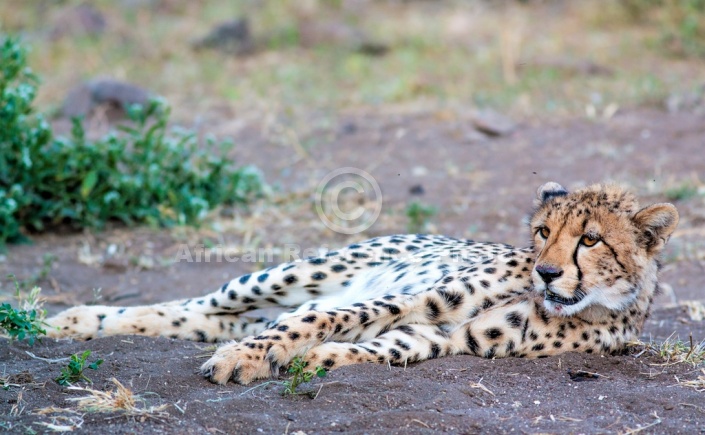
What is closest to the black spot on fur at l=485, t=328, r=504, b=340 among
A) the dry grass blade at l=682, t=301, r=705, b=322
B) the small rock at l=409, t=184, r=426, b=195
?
the dry grass blade at l=682, t=301, r=705, b=322

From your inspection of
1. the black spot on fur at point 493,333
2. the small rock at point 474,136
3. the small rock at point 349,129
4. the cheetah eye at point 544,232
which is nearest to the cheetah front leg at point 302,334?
the black spot on fur at point 493,333

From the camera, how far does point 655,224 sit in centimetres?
392

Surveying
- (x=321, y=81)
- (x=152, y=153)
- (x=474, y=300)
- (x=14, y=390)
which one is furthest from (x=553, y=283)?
(x=321, y=81)

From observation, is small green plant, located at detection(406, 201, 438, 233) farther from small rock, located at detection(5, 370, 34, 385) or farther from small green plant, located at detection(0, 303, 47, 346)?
small rock, located at detection(5, 370, 34, 385)

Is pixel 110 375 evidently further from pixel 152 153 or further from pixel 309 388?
pixel 152 153

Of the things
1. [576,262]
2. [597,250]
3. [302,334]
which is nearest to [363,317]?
[302,334]

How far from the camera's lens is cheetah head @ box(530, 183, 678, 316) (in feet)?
12.3

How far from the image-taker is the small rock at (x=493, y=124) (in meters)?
9.16

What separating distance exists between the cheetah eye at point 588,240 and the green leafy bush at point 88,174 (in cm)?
361

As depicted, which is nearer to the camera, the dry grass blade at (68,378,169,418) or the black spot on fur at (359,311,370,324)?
the dry grass blade at (68,378,169,418)

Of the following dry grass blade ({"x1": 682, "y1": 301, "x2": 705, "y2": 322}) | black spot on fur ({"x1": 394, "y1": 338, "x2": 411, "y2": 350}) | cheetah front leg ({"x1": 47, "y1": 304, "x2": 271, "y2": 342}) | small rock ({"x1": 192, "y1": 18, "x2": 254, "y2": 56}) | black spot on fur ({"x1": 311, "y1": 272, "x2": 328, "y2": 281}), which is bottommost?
cheetah front leg ({"x1": 47, "y1": 304, "x2": 271, "y2": 342})

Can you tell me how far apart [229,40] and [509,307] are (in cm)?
929

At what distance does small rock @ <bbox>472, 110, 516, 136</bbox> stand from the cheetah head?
514 cm

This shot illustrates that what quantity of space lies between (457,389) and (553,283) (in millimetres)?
625
